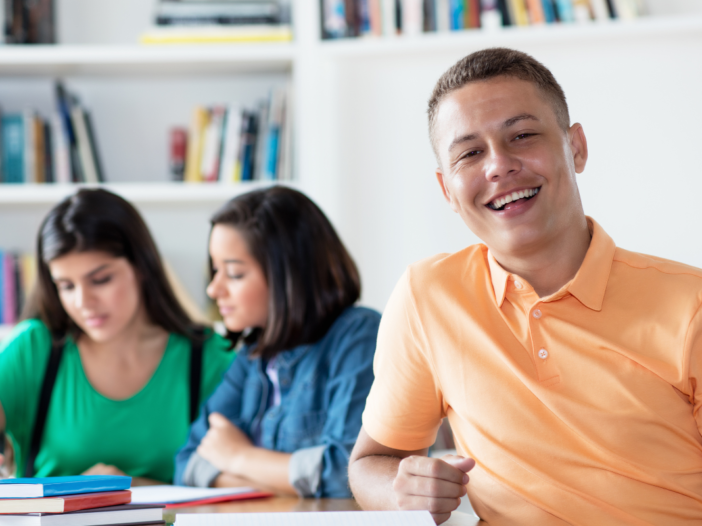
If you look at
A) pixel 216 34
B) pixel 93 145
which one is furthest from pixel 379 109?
pixel 93 145

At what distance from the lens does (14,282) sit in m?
2.21

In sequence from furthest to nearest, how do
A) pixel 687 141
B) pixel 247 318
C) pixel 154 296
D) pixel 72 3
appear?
pixel 72 3 < pixel 687 141 < pixel 154 296 < pixel 247 318

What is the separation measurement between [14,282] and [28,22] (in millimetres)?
846

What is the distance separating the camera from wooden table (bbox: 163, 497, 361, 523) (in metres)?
1.05

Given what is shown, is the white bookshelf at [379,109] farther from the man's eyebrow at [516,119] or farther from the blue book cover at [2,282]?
the man's eyebrow at [516,119]

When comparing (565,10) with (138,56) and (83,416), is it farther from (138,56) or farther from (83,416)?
(83,416)

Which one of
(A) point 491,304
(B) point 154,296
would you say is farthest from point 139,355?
(A) point 491,304

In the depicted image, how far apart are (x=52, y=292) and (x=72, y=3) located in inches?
48.2

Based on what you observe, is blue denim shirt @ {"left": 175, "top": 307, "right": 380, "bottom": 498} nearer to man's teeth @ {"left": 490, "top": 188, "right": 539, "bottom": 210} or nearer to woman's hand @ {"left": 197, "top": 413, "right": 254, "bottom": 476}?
woman's hand @ {"left": 197, "top": 413, "right": 254, "bottom": 476}

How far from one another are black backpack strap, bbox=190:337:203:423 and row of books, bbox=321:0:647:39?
107 cm

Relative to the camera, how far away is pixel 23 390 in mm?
1643

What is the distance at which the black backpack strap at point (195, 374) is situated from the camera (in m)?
1.69

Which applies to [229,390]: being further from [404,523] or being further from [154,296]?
[404,523]

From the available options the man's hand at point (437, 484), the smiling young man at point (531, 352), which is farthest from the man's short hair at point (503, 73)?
the man's hand at point (437, 484)
